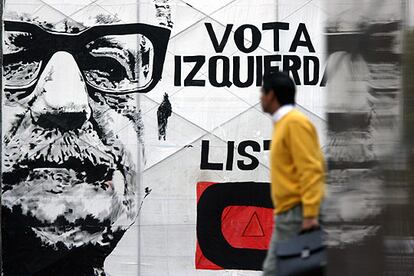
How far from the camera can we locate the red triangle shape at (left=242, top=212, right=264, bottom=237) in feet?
23.5

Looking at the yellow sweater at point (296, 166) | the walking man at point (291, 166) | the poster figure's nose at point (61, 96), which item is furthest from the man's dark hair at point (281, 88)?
the poster figure's nose at point (61, 96)

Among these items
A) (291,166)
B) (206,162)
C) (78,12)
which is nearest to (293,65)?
(206,162)

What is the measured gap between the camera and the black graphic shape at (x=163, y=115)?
7.29 metres

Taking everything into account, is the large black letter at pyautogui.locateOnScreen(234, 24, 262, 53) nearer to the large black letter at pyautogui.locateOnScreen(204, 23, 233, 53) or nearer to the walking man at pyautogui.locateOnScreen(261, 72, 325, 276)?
the large black letter at pyautogui.locateOnScreen(204, 23, 233, 53)

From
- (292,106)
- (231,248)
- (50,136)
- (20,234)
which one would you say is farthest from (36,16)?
(292,106)

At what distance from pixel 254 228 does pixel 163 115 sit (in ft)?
3.93

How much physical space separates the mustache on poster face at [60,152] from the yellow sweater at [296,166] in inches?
119

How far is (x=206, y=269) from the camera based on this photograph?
7250mm

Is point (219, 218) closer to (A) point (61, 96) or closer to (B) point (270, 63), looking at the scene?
(B) point (270, 63)

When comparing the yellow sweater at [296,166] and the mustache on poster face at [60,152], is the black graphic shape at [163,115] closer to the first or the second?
the mustache on poster face at [60,152]

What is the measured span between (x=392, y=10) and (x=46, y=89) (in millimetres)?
3737

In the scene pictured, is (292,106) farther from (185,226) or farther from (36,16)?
(36,16)

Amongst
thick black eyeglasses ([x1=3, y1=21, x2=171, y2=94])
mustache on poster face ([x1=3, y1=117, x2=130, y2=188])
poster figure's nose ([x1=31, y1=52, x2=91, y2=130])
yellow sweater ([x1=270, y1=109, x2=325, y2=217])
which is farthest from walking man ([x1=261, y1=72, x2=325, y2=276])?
poster figure's nose ([x1=31, y1=52, x2=91, y2=130])

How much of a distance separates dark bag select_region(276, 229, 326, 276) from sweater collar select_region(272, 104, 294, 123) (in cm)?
62
